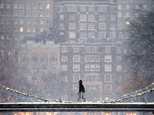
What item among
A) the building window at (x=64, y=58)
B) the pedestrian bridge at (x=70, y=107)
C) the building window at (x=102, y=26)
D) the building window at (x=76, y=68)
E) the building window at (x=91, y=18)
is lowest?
the building window at (x=76, y=68)

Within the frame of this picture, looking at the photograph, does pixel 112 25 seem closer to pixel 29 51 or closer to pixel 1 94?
pixel 29 51

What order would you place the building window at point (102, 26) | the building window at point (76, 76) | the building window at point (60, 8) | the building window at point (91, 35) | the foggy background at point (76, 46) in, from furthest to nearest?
1. the building window at point (102, 26)
2. the building window at point (91, 35)
3. the building window at point (60, 8)
4. the building window at point (76, 76)
5. the foggy background at point (76, 46)

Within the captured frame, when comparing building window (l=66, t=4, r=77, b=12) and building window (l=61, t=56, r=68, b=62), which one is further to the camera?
building window (l=66, t=4, r=77, b=12)

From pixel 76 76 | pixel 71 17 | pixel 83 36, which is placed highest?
pixel 71 17

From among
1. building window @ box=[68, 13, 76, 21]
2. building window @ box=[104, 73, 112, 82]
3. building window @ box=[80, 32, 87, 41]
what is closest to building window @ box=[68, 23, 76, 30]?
building window @ box=[68, 13, 76, 21]

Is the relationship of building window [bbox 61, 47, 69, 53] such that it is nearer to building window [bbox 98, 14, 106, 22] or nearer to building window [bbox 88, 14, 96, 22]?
building window [bbox 88, 14, 96, 22]

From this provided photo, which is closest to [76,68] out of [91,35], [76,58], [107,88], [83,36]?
[76,58]

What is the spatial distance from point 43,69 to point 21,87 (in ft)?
17.7

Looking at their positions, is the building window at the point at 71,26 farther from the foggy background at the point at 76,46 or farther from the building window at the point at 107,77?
the building window at the point at 107,77

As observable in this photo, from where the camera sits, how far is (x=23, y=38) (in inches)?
2931

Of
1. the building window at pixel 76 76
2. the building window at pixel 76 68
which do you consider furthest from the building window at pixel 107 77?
the building window at pixel 76 68

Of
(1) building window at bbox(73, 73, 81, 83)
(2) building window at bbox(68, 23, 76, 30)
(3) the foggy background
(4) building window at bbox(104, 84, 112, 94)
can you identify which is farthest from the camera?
(2) building window at bbox(68, 23, 76, 30)

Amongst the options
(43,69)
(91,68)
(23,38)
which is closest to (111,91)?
(91,68)

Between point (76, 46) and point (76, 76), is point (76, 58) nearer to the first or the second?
point (76, 46)
